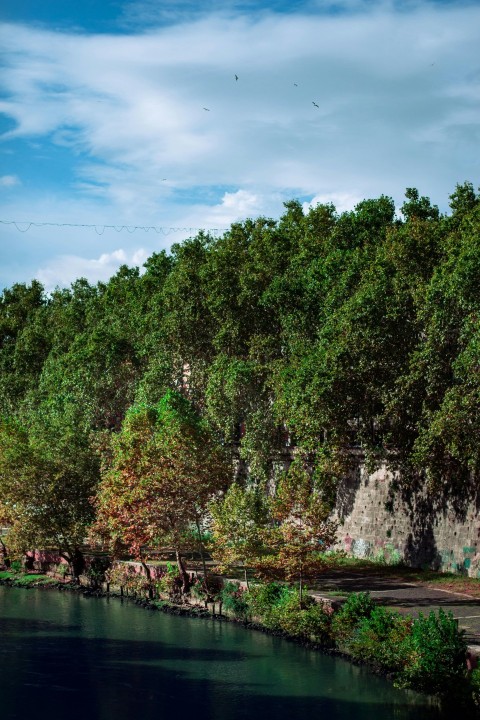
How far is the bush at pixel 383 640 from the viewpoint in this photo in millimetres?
26188

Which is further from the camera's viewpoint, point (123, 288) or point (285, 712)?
point (123, 288)

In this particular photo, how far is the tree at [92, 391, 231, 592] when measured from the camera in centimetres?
3716

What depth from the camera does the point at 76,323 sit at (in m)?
68.0

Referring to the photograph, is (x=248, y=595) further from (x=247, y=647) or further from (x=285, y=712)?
(x=285, y=712)

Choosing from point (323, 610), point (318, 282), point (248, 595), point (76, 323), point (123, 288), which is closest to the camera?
point (323, 610)

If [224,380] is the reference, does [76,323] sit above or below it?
above

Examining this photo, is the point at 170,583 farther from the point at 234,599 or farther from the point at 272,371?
the point at 272,371

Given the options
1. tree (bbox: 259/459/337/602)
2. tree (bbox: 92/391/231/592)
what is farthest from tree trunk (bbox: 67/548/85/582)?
tree (bbox: 259/459/337/602)

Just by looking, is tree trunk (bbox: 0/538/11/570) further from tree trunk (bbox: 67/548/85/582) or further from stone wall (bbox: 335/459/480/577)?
stone wall (bbox: 335/459/480/577)

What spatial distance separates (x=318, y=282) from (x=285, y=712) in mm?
20483

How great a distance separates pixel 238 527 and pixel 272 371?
9883 millimetres

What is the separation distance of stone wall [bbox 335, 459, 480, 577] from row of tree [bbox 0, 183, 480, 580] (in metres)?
1.12

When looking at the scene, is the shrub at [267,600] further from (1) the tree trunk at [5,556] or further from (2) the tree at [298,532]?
(1) the tree trunk at [5,556]

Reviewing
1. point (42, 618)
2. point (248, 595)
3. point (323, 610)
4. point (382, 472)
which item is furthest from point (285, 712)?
point (382, 472)
